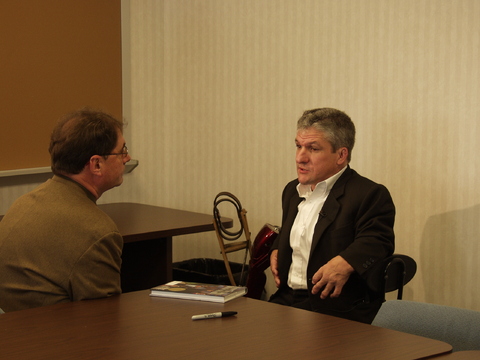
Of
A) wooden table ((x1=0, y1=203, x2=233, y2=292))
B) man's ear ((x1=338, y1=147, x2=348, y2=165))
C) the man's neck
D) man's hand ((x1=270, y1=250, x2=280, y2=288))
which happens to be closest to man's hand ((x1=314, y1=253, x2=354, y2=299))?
man's hand ((x1=270, y1=250, x2=280, y2=288))

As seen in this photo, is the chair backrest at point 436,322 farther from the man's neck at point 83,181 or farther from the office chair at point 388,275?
the man's neck at point 83,181

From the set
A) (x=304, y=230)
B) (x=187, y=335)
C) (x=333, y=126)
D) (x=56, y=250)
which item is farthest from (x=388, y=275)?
(x=56, y=250)

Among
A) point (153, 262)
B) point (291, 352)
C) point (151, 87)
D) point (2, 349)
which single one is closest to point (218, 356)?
point (291, 352)

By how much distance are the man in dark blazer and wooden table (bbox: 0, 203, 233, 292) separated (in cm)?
64

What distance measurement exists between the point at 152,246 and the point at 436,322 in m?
1.98

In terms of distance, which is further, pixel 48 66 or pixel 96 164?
pixel 48 66

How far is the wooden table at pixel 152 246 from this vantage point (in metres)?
3.42

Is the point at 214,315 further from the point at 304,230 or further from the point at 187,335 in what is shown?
the point at 304,230

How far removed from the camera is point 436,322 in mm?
1867

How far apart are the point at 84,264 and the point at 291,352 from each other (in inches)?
28.8

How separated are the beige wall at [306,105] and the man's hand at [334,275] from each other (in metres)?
1.10

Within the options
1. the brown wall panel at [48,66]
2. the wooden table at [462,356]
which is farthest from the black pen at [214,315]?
the brown wall panel at [48,66]

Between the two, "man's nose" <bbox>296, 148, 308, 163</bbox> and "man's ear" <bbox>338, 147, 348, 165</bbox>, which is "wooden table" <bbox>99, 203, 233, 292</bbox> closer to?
"man's nose" <bbox>296, 148, 308, 163</bbox>

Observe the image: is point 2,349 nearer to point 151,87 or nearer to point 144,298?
point 144,298
